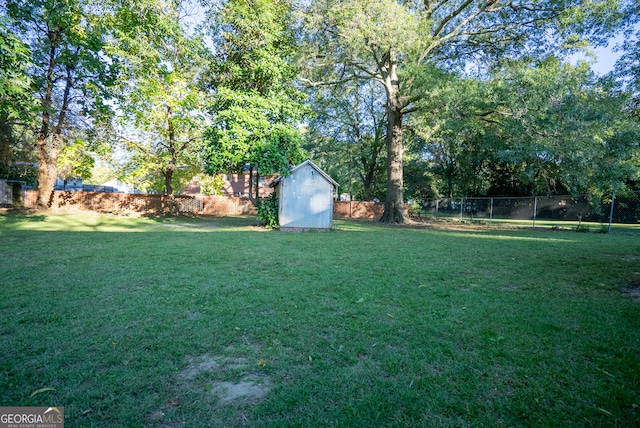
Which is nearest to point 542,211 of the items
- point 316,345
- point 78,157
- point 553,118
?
point 553,118

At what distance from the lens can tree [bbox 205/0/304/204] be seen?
12953mm

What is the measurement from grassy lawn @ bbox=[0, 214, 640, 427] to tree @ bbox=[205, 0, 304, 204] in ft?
25.3

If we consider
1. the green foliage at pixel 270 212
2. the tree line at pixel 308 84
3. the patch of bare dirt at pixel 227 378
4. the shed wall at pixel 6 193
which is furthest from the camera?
the shed wall at pixel 6 193

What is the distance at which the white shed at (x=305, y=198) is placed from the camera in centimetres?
1428

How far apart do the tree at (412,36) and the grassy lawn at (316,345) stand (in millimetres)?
11835

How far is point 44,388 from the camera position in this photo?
2246 mm

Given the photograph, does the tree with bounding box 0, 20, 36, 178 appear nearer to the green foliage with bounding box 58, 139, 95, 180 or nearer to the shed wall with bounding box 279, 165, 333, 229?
the shed wall with bounding box 279, 165, 333, 229

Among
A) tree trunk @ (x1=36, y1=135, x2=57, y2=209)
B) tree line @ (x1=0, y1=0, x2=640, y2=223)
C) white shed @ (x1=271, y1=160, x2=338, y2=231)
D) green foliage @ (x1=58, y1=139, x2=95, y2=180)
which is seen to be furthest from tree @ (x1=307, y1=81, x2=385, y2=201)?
tree trunk @ (x1=36, y1=135, x2=57, y2=209)

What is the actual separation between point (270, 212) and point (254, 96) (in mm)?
5257

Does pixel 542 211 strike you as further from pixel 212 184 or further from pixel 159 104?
pixel 159 104

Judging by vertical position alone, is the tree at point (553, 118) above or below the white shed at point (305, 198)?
above

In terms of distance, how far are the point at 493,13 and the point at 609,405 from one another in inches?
800

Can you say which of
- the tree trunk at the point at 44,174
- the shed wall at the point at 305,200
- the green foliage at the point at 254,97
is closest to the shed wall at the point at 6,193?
the tree trunk at the point at 44,174

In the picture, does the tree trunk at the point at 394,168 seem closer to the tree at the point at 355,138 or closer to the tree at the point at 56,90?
the tree at the point at 355,138
